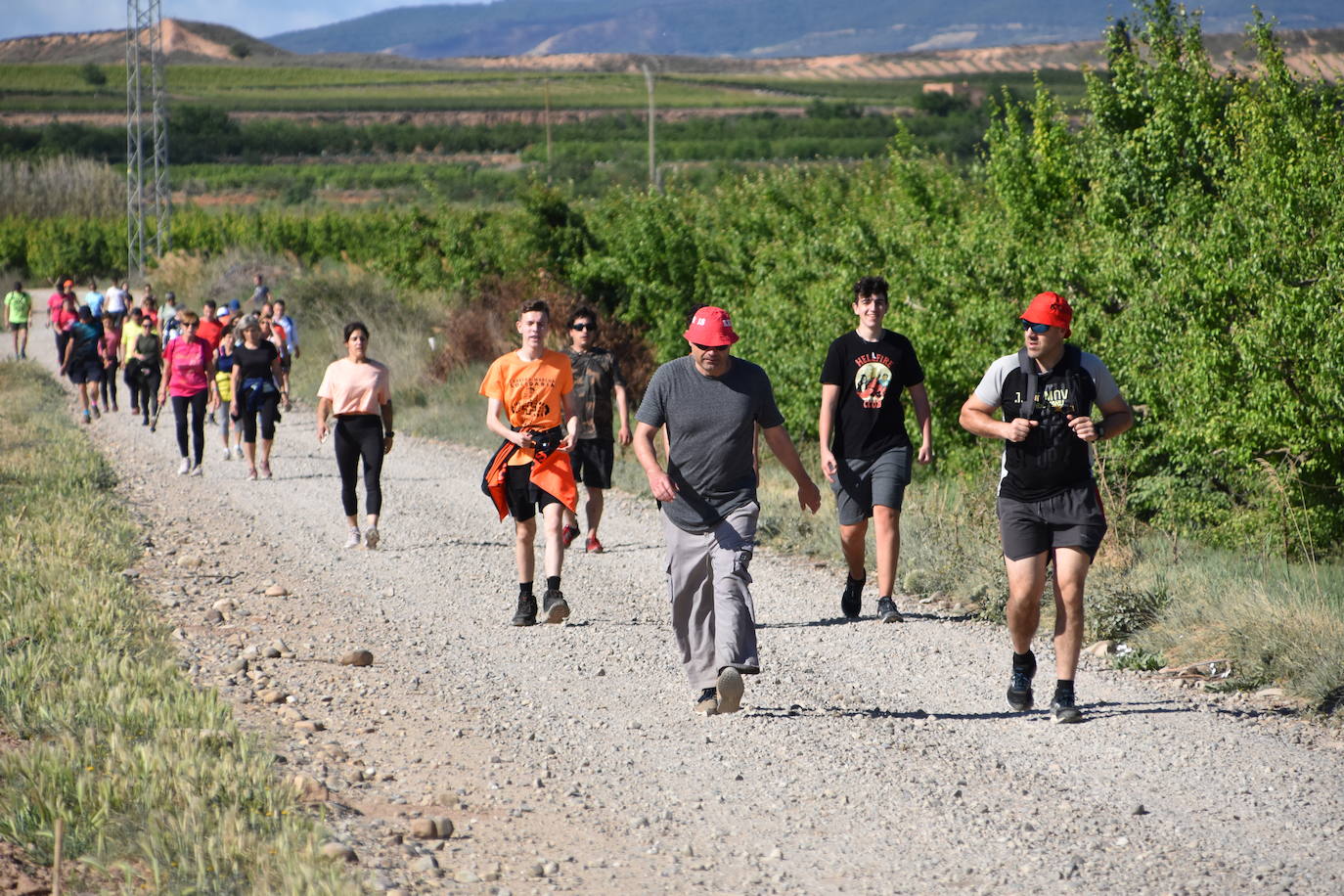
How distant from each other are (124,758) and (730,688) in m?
2.55

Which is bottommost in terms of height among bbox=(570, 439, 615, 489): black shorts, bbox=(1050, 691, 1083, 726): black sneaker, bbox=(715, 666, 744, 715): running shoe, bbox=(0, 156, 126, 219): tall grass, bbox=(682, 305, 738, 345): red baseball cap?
bbox=(1050, 691, 1083, 726): black sneaker

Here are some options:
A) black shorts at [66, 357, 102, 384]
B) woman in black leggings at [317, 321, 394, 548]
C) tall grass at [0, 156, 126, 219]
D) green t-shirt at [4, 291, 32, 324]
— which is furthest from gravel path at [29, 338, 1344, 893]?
tall grass at [0, 156, 126, 219]

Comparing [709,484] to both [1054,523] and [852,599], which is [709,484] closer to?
[1054,523]

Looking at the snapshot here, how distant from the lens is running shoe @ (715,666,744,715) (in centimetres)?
638

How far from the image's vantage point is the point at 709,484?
6.67 meters

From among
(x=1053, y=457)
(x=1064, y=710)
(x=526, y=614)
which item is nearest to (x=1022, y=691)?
(x=1064, y=710)

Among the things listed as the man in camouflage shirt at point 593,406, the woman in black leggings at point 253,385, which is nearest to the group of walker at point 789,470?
the man in camouflage shirt at point 593,406

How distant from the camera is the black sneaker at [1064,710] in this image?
6.41m

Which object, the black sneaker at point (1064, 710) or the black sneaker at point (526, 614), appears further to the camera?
the black sneaker at point (526, 614)

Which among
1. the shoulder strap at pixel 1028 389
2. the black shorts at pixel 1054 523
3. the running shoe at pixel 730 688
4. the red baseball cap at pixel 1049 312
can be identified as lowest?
the running shoe at pixel 730 688

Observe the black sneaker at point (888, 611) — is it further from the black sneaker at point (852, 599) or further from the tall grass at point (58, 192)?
the tall grass at point (58, 192)

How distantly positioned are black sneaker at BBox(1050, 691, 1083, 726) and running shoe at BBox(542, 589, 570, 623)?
3.16 m

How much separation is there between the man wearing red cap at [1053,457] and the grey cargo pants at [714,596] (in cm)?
119

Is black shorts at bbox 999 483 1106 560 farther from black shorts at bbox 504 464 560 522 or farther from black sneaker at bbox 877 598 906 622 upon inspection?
black shorts at bbox 504 464 560 522
